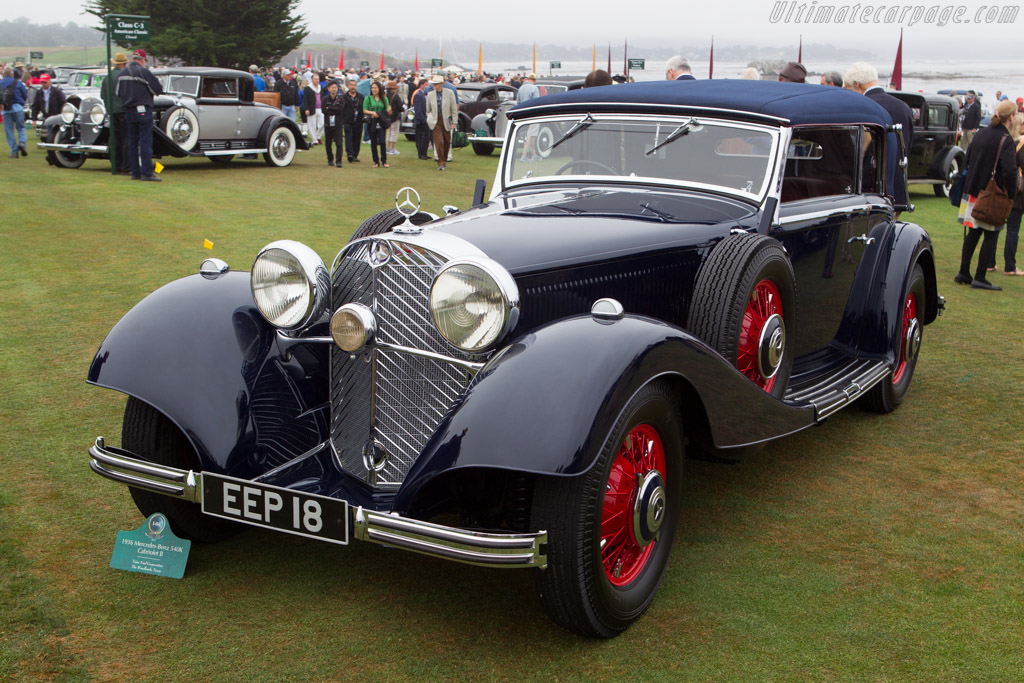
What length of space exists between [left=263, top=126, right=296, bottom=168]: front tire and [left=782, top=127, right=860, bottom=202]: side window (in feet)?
44.8

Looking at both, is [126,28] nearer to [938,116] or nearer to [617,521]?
[938,116]

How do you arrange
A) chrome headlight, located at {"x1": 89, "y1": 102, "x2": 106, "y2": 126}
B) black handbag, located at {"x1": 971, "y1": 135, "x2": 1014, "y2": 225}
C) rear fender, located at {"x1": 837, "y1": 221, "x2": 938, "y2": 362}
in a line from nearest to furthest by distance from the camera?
rear fender, located at {"x1": 837, "y1": 221, "x2": 938, "y2": 362} → black handbag, located at {"x1": 971, "y1": 135, "x2": 1014, "y2": 225} → chrome headlight, located at {"x1": 89, "y1": 102, "x2": 106, "y2": 126}

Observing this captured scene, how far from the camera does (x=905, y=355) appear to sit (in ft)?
17.0

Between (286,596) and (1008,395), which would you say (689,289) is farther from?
(1008,395)

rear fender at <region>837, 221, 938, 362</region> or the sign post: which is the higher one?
the sign post

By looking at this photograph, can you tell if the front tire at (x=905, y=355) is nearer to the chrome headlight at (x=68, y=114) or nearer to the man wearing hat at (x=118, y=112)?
the man wearing hat at (x=118, y=112)

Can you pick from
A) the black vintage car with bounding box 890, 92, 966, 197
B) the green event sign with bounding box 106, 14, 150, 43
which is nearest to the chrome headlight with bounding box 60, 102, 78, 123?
the green event sign with bounding box 106, 14, 150, 43

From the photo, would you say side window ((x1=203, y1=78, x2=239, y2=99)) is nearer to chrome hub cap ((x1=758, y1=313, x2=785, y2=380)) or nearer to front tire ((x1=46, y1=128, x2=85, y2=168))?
front tire ((x1=46, y1=128, x2=85, y2=168))

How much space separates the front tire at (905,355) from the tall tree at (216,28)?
3784 cm

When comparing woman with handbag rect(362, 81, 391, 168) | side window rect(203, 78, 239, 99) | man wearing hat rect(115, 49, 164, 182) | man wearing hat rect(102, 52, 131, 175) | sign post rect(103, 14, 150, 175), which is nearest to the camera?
man wearing hat rect(115, 49, 164, 182)

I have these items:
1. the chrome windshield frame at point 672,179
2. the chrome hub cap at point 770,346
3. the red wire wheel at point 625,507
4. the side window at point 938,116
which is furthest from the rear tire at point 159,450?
the side window at point 938,116

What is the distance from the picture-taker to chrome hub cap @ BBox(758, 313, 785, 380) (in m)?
3.78

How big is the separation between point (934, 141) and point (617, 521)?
14.8 meters

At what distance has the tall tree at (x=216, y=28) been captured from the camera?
3788cm
